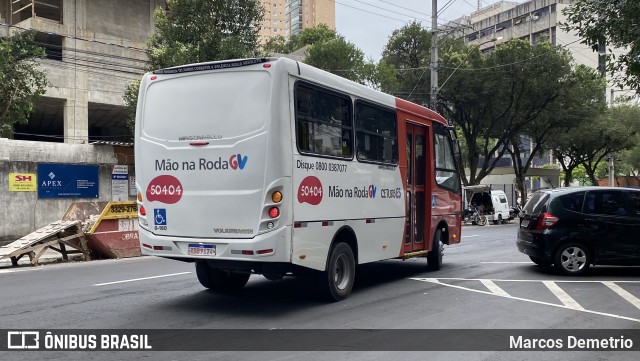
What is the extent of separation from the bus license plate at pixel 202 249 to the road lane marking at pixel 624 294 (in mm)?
6013

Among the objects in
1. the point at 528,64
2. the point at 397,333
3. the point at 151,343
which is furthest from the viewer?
the point at 528,64

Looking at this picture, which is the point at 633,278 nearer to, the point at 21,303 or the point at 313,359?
the point at 313,359

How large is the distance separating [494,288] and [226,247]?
4.83m

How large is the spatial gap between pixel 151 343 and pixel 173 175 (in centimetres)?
246

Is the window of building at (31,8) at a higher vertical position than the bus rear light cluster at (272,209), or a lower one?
higher

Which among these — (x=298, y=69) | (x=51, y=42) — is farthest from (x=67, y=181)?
(x=298, y=69)

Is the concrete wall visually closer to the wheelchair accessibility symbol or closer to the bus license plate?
the wheelchair accessibility symbol

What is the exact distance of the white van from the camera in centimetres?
3403

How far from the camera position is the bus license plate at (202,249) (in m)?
7.57

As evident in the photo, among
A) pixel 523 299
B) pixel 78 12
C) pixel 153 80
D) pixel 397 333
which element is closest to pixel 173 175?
pixel 153 80

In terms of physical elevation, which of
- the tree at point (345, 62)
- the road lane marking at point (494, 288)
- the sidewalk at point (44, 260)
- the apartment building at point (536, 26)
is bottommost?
the road lane marking at point (494, 288)

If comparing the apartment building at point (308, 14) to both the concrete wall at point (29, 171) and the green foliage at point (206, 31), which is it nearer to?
the green foliage at point (206, 31)

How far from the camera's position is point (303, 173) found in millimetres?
7703

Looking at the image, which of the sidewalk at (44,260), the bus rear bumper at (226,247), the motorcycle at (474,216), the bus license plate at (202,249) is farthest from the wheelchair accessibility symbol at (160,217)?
the motorcycle at (474,216)
